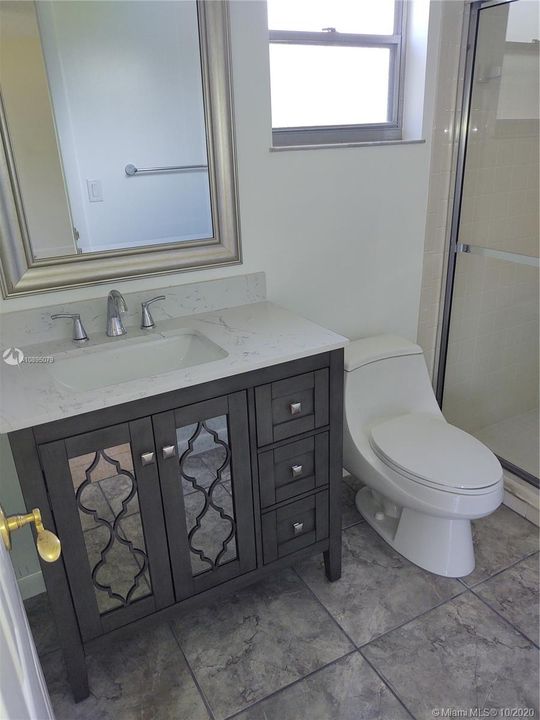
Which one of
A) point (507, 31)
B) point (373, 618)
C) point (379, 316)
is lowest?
point (373, 618)

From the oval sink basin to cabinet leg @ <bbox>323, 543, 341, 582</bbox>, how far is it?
770mm

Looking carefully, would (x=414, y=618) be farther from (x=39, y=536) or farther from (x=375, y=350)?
(x=39, y=536)

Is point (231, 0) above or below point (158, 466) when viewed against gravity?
above

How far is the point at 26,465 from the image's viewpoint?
3.90 ft

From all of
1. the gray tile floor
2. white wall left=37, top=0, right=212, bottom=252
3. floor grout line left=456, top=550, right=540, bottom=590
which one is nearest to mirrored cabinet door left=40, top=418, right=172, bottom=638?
the gray tile floor

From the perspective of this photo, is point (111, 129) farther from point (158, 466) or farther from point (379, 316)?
point (379, 316)

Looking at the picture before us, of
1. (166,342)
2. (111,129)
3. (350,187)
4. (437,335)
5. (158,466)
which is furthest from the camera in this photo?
(437,335)

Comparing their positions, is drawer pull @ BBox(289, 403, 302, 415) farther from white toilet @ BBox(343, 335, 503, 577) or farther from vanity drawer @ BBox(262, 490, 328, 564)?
white toilet @ BBox(343, 335, 503, 577)

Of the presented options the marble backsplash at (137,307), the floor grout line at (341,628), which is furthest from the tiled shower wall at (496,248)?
the floor grout line at (341,628)

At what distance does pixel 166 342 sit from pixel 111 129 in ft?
2.03

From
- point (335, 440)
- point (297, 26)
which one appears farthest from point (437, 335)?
point (297, 26)

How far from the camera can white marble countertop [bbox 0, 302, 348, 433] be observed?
1.21m

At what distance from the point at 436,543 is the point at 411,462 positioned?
0.33 metres

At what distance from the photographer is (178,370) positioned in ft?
4.41
